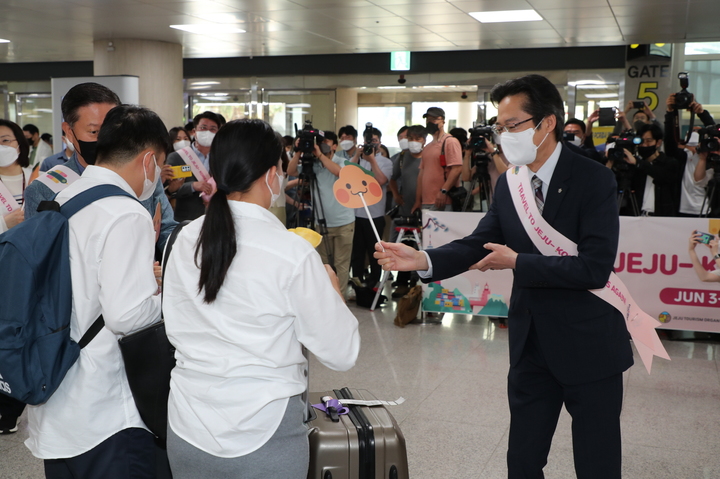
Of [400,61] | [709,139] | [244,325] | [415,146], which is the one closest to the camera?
[244,325]

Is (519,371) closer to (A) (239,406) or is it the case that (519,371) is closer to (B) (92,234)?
(A) (239,406)

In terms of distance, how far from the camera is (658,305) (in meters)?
5.31

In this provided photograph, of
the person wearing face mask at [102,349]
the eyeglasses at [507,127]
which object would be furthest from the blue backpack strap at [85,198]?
the eyeglasses at [507,127]

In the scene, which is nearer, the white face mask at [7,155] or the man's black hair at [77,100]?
the man's black hair at [77,100]

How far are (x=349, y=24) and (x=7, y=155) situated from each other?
18.7ft

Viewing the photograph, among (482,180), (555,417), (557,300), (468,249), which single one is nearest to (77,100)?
(468,249)

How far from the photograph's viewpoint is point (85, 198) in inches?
68.1

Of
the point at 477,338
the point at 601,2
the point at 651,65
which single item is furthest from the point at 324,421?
the point at 651,65

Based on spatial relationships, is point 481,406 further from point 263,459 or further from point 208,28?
point 208,28

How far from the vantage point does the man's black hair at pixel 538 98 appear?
2105 millimetres

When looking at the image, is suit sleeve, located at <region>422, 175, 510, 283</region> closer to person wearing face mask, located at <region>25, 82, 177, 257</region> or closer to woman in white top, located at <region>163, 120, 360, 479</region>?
woman in white top, located at <region>163, 120, 360, 479</region>

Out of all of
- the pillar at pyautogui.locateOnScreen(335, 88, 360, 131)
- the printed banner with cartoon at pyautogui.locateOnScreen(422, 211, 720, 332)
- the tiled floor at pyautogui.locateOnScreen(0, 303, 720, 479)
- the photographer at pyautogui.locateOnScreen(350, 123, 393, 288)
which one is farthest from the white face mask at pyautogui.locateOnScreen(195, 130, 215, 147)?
the pillar at pyautogui.locateOnScreen(335, 88, 360, 131)

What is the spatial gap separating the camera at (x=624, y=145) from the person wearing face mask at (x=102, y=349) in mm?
5105

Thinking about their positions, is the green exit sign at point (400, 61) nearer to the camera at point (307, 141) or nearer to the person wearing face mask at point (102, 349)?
the camera at point (307, 141)
